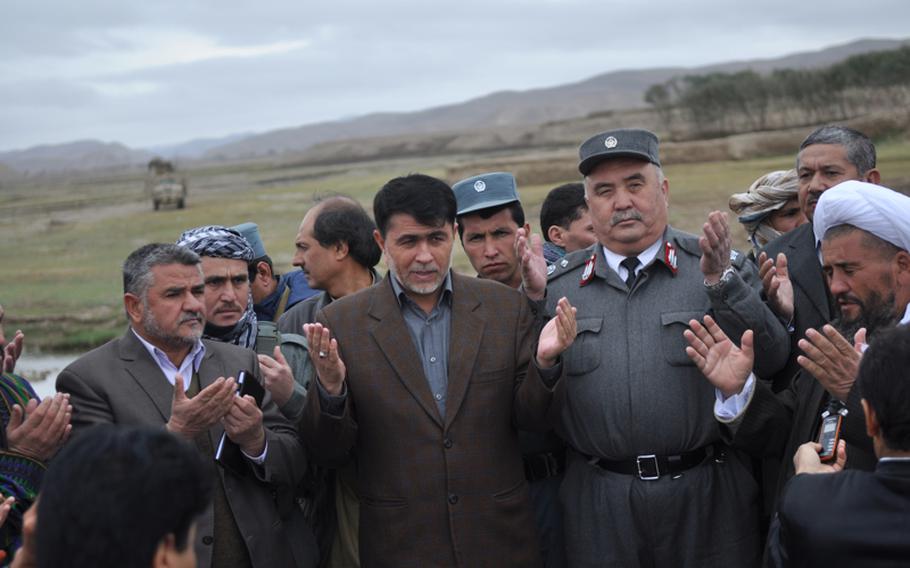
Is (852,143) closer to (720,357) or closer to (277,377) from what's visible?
(720,357)

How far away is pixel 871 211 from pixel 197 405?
8.10ft

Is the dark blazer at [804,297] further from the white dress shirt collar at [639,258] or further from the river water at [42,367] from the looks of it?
the river water at [42,367]

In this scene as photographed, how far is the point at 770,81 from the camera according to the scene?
60625 mm

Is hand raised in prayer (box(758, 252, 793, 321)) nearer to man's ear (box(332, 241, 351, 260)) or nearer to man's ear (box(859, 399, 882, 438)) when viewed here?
man's ear (box(859, 399, 882, 438))

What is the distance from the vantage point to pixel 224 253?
4.46 metres

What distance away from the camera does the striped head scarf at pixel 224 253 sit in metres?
4.43

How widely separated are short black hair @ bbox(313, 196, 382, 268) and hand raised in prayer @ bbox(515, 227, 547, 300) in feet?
5.27

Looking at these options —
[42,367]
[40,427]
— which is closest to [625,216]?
[40,427]

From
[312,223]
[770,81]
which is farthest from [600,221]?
[770,81]

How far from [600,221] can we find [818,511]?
1.67 m

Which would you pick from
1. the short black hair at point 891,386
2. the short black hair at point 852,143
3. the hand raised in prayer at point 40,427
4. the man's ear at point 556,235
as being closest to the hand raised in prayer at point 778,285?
the short black hair at point 852,143

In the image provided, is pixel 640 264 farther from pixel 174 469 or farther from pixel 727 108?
pixel 727 108

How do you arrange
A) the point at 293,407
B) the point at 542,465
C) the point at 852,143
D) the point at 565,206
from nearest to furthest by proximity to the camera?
the point at 293,407 → the point at 542,465 → the point at 852,143 → the point at 565,206

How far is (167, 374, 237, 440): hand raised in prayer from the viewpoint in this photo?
10.7 feet
